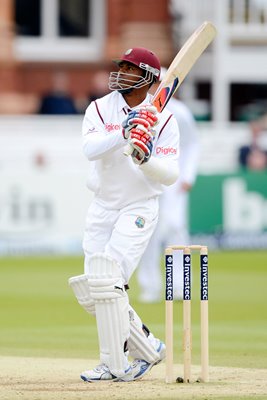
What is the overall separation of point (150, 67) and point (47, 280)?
279 inches

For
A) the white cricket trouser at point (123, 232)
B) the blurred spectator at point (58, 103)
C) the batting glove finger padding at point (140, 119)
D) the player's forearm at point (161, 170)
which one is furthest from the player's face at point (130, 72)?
the blurred spectator at point (58, 103)

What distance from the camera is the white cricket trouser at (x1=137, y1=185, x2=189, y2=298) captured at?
12070 mm

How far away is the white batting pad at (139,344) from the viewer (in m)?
7.56

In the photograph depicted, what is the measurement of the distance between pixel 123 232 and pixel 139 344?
594 mm

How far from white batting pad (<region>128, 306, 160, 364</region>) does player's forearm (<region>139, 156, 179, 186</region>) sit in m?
0.69

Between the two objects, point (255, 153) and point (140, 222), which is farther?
point (255, 153)

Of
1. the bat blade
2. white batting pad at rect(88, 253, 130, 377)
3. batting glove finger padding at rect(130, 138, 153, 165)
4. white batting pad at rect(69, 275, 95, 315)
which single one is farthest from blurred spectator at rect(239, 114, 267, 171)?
batting glove finger padding at rect(130, 138, 153, 165)

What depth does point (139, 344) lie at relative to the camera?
759 centimetres

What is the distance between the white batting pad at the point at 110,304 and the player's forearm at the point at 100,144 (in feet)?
1.65

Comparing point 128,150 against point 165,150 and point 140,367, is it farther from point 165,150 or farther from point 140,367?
point 140,367

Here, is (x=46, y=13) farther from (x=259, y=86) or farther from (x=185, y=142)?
(x=185, y=142)

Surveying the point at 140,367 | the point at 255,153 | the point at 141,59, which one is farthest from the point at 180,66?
the point at 255,153

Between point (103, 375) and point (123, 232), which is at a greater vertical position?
point (123, 232)

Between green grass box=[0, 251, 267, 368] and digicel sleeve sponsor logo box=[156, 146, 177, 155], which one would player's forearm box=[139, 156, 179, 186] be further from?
green grass box=[0, 251, 267, 368]
